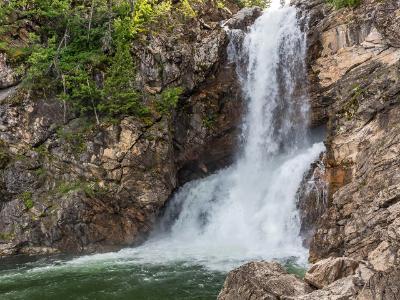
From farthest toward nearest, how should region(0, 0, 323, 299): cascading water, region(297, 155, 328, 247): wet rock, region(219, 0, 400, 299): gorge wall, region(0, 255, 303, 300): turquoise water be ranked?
region(0, 0, 323, 299): cascading water < region(297, 155, 328, 247): wet rock < region(0, 255, 303, 300): turquoise water < region(219, 0, 400, 299): gorge wall

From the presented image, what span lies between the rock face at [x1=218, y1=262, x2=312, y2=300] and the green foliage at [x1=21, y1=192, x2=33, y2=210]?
16.2 meters

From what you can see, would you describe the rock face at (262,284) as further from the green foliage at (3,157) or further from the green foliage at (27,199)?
the green foliage at (3,157)

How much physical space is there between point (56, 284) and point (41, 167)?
9.22 m

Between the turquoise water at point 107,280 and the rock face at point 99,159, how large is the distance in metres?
2.52

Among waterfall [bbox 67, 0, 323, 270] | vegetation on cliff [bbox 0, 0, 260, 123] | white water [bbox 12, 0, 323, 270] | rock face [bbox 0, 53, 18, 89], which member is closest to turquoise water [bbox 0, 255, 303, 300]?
white water [bbox 12, 0, 323, 270]

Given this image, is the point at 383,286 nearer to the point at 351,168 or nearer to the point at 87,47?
the point at 351,168

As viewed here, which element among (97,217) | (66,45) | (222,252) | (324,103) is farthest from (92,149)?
(324,103)

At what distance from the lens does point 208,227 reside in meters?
25.7

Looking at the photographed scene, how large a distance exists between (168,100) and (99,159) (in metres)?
5.52

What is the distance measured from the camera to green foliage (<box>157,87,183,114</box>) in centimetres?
2583

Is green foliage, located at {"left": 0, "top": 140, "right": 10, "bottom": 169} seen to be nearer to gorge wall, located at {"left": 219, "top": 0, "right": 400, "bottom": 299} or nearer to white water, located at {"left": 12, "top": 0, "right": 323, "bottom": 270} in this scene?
white water, located at {"left": 12, "top": 0, "right": 323, "bottom": 270}

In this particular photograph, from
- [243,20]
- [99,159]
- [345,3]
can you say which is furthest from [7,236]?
[345,3]

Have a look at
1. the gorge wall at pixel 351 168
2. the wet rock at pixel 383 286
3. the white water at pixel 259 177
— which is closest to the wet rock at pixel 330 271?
the gorge wall at pixel 351 168

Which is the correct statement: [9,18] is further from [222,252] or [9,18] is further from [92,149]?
[222,252]
